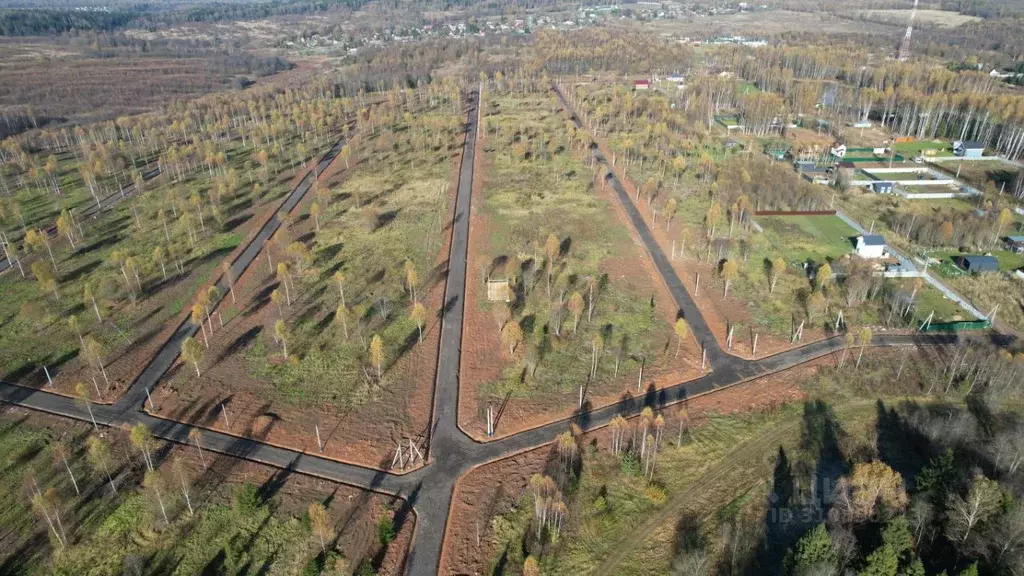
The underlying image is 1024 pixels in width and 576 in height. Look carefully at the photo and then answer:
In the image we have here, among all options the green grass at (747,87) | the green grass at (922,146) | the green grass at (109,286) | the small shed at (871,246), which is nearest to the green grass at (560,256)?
the small shed at (871,246)

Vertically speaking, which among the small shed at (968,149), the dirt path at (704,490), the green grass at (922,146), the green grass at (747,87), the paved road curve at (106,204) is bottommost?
the dirt path at (704,490)

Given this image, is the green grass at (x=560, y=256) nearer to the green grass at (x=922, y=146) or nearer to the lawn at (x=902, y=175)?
the lawn at (x=902, y=175)

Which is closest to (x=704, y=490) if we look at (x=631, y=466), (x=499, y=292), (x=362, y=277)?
(x=631, y=466)

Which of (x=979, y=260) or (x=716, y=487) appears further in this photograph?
(x=979, y=260)

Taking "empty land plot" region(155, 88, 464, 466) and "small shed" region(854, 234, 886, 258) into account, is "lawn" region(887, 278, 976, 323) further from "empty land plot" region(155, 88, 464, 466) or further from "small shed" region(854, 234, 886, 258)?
"empty land plot" region(155, 88, 464, 466)

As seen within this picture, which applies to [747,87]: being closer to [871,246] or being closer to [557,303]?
[871,246]

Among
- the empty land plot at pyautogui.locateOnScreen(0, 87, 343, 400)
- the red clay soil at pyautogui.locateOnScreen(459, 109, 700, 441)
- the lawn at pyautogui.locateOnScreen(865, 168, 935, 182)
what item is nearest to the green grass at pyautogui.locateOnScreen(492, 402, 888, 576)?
the red clay soil at pyautogui.locateOnScreen(459, 109, 700, 441)
